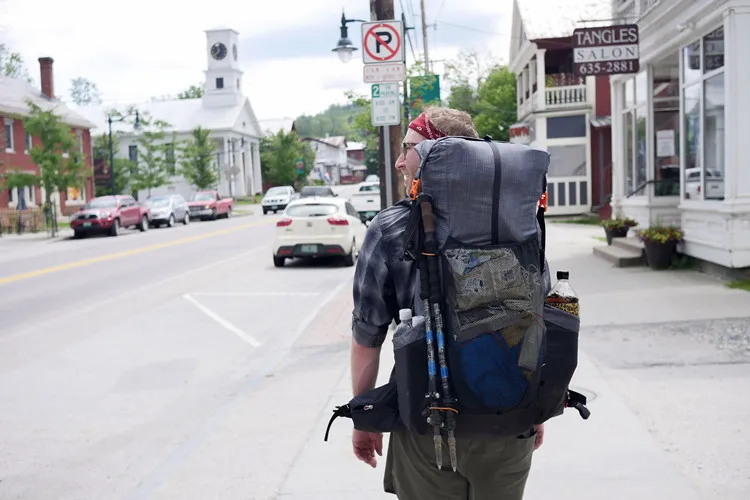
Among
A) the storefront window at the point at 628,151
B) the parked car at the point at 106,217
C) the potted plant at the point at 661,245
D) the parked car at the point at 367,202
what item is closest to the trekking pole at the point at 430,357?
the potted plant at the point at 661,245

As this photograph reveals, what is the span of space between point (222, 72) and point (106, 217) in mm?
58495

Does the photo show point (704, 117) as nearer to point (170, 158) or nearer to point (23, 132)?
point (23, 132)

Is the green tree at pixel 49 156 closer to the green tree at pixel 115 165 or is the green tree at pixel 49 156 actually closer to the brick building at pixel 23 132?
the brick building at pixel 23 132

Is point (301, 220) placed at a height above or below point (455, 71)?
below

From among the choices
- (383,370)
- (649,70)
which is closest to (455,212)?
(383,370)

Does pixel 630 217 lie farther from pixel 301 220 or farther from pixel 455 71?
pixel 455 71

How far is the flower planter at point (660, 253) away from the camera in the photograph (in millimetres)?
13969

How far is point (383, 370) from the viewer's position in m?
7.59

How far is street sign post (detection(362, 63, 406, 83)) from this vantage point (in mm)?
10500

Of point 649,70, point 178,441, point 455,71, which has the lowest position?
point 178,441

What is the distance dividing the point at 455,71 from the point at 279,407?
157 feet

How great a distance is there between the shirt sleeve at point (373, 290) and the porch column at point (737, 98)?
10.2m

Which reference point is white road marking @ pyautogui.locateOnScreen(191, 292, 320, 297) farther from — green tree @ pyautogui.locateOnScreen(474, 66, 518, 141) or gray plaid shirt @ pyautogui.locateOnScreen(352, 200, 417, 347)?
green tree @ pyautogui.locateOnScreen(474, 66, 518, 141)

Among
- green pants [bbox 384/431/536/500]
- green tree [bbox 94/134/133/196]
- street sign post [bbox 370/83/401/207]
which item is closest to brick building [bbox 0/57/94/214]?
green tree [bbox 94/134/133/196]
